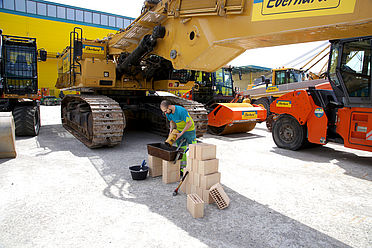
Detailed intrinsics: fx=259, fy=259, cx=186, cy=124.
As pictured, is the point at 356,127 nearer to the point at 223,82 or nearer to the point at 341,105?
the point at 341,105

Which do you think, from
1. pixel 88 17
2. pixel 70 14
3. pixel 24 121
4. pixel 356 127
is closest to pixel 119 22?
pixel 88 17

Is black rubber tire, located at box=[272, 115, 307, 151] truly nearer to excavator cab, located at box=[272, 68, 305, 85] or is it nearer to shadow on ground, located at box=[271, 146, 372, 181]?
shadow on ground, located at box=[271, 146, 372, 181]

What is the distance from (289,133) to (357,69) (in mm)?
2452

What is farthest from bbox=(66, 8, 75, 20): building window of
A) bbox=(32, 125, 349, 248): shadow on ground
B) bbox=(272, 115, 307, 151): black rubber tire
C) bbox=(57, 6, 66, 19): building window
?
bbox=(32, 125, 349, 248): shadow on ground

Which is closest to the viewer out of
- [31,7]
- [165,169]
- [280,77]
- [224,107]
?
[165,169]

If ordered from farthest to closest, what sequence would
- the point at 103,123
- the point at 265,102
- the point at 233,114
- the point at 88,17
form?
the point at 88,17 → the point at 265,102 → the point at 233,114 → the point at 103,123

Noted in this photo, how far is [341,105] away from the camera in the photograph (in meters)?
6.29

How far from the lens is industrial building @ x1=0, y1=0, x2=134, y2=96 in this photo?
2897cm

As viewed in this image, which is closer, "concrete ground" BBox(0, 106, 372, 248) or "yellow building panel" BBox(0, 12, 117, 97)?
"concrete ground" BBox(0, 106, 372, 248)

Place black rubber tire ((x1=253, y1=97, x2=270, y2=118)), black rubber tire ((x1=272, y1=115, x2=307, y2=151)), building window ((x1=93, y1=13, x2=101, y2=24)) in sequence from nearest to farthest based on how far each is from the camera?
black rubber tire ((x1=272, y1=115, x2=307, y2=151)) → black rubber tire ((x1=253, y1=97, x2=270, y2=118)) → building window ((x1=93, y1=13, x2=101, y2=24))

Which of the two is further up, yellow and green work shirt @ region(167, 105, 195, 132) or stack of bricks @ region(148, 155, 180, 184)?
yellow and green work shirt @ region(167, 105, 195, 132)

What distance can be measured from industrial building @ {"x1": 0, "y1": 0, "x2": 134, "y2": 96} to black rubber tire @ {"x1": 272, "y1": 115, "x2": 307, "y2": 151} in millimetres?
28178

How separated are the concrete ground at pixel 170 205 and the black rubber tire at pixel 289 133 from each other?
0.92 metres

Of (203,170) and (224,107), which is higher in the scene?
(224,107)
